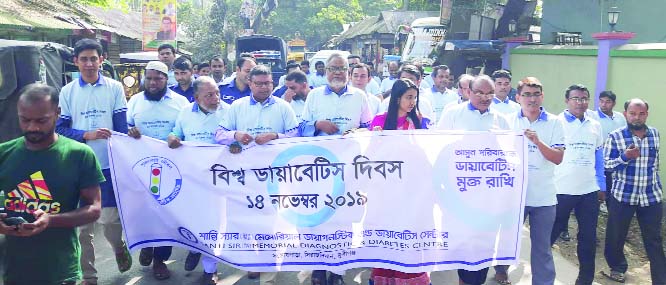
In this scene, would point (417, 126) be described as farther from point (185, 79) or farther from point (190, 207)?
point (185, 79)

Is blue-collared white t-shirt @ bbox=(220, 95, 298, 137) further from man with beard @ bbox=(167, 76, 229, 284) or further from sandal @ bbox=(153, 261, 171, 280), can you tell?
sandal @ bbox=(153, 261, 171, 280)

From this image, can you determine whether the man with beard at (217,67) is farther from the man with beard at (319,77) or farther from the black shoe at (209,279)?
the black shoe at (209,279)

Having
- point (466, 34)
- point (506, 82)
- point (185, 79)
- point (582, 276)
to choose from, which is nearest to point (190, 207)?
point (185, 79)

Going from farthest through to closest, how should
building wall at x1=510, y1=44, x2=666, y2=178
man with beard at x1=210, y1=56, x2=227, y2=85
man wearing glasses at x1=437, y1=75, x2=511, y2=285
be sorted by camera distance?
1. man with beard at x1=210, y1=56, x2=227, y2=85
2. building wall at x1=510, y1=44, x2=666, y2=178
3. man wearing glasses at x1=437, y1=75, x2=511, y2=285

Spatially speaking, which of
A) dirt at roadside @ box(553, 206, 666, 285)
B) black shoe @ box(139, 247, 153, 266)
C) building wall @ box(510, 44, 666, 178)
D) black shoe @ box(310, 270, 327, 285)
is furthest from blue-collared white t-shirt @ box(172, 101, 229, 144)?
building wall @ box(510, 44, 666, 178)

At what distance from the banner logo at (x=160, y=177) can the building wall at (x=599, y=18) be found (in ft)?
50.8

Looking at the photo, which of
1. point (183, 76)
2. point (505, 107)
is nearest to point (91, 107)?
point (183, 76)

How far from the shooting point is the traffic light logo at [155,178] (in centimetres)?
507

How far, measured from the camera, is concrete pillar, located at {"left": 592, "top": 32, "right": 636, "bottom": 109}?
34.2 ft

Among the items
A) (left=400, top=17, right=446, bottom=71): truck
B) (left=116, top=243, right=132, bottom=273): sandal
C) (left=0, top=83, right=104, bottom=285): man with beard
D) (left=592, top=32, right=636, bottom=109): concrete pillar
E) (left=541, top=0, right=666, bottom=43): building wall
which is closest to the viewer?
(left=0, top=83, right=104, bottom=285): man with beard

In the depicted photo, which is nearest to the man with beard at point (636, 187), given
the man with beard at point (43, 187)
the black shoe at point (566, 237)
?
the black shoe at point (566, 237)

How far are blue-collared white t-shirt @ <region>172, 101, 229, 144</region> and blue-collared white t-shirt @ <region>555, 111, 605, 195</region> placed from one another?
3017 millimetres

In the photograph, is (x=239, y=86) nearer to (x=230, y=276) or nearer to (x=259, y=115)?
(x=259, y=115)

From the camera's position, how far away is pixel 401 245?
4.54 m
